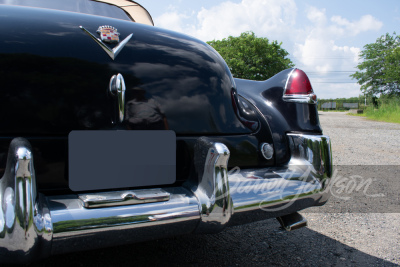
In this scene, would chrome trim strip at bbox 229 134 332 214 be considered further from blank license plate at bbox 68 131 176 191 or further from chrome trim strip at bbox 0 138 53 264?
chrome trim strip at bbox 0 138 53 264

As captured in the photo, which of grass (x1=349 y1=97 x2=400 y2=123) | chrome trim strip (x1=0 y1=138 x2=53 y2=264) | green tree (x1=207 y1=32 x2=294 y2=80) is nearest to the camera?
chrome trim strip (x1=0 y1=138 x2=53 y2=264)

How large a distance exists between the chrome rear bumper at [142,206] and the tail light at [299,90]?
497 mm

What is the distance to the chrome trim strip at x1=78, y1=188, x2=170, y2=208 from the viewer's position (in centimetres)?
134

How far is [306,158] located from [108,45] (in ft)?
4.29

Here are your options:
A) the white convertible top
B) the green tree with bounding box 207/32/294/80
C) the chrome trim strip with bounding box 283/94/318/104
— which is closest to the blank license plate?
the chrome trim strip with bounding box 283/94/318/104

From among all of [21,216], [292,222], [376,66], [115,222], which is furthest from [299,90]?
[376,66]

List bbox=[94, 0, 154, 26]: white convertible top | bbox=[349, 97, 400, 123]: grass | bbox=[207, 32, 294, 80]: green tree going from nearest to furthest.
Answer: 1. bbox=[94, 0, 154, 26]: white convertible top
2. bbox=[349, 97, 400, 123]: grass
3. bbox=[207, 32, 294, 80]: green tree

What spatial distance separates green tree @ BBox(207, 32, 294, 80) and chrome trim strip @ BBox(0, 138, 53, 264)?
112 ft

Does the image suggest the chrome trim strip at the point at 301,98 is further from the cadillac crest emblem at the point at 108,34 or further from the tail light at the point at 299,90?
the cadillac crest emblem at the point at 108,34

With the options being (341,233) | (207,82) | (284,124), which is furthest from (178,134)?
(341,233)

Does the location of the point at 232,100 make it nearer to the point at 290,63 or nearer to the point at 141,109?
the point at 141,109

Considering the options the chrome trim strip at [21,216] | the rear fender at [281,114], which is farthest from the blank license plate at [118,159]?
the rear fender at [281,114]

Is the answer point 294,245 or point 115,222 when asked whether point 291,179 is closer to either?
point 294,245

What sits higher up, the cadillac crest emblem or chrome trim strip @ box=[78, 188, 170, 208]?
the cadillac crest emblem
